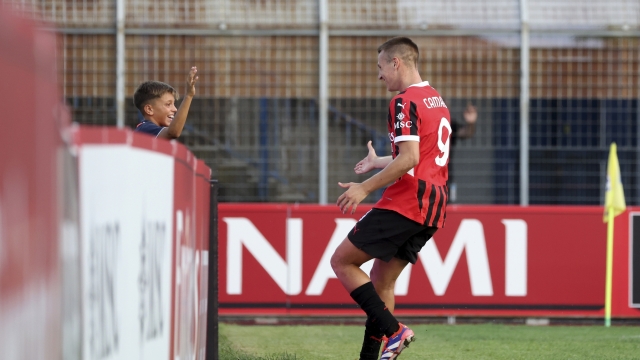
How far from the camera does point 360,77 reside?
12.8m

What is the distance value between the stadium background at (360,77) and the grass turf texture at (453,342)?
3.73m

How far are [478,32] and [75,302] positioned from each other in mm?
10986

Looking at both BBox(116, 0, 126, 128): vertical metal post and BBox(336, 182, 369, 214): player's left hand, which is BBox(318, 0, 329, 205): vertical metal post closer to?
BBox(116, 0, 126, 128): vertical metal post

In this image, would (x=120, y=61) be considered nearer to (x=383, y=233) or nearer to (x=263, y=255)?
(x=263, y=255)

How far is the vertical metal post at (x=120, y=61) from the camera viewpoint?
12.6m

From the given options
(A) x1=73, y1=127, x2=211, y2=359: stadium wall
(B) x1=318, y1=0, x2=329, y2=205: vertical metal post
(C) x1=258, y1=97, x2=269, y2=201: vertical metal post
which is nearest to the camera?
(A) x1=73, y1=127, x2=211, y2=359: stadium wall

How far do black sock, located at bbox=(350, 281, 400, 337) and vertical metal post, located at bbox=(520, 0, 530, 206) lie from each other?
296 inches

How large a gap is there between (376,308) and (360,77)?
7828 mm

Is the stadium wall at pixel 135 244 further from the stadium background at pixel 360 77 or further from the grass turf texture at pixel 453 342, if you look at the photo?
the stadium background at pixel 360 77

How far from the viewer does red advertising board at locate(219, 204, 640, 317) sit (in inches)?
372

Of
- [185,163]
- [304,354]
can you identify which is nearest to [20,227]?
[185,163]

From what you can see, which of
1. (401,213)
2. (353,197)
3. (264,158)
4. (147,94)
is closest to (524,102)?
(264,158)

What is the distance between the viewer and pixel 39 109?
6.40 ft

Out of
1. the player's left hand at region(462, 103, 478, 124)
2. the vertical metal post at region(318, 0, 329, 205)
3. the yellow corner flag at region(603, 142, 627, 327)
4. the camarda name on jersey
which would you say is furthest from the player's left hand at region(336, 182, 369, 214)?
the player's left hand at region(462, 103, 478, 124)
